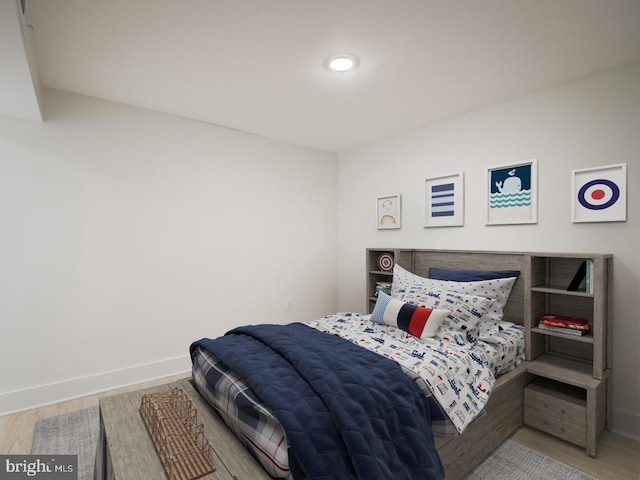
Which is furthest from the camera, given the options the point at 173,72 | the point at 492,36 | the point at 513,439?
the point at 173,72

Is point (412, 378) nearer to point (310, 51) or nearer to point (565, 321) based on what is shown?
point (565, 321)

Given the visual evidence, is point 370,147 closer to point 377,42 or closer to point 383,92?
point 383,92

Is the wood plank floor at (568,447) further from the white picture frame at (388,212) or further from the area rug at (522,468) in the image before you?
the white picture frame at (388,212)

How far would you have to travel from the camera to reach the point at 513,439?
2.27 metres

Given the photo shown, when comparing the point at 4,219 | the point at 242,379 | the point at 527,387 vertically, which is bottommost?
the point at 527,387

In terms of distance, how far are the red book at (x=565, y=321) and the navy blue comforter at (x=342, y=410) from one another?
1.43m

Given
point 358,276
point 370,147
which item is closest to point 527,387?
point 358,276

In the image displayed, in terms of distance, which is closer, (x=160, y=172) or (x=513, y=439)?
(x=513, y=439)

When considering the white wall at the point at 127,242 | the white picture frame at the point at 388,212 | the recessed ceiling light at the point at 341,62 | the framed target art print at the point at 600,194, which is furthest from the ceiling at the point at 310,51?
the white picture frame at the point at 388,212

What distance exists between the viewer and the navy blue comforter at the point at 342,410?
4.07ft

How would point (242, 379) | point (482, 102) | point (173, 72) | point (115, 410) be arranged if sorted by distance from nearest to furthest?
point (242, 379) < point (115, 410) < point (173, 72) < point (482, 102)

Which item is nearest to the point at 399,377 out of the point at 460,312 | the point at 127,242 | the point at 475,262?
the point at 460,312

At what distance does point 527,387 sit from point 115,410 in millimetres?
2586

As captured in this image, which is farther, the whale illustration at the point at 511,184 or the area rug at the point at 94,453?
the whale illustration at the point at 511,184
